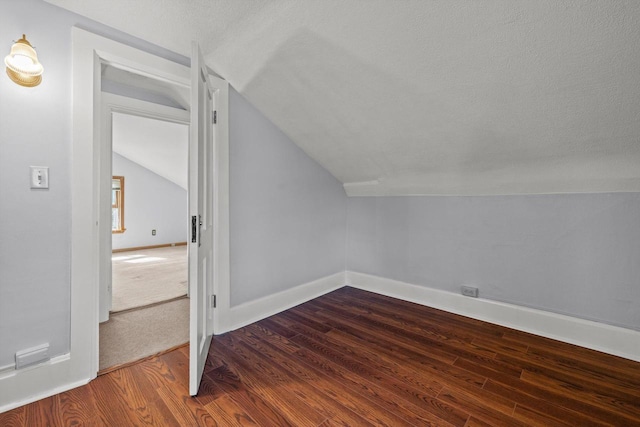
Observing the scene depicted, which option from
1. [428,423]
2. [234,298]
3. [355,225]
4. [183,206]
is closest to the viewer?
[428,423]

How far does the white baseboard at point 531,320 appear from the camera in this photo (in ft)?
6.25

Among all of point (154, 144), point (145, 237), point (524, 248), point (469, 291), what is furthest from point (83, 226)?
point (145, 237)

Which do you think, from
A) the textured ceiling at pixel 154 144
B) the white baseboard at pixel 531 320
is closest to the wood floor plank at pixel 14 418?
the white baseboard at pixel 531 320

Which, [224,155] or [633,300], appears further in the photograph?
[224,155]

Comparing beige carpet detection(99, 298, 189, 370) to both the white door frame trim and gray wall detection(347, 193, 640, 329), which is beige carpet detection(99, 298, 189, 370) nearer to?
the white door frame trim

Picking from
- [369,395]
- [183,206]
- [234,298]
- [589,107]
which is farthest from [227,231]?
[183,206]

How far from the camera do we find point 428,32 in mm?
1476

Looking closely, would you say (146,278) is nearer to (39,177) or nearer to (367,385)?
(39,177)

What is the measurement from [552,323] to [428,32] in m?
2.24

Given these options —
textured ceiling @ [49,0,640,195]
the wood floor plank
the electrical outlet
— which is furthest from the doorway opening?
the electrical outlet

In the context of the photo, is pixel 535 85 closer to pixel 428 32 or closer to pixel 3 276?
pixel 428 32

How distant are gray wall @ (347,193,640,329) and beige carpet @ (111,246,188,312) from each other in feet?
8.13

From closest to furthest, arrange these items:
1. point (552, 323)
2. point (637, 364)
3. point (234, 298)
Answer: point (637, 364)
point (552, 323)
point (234, 298)

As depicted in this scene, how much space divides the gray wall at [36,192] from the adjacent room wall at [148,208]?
548cm
